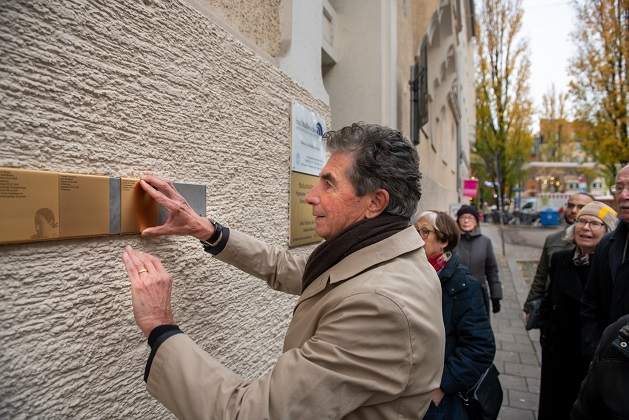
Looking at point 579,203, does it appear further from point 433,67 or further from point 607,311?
point 433,67

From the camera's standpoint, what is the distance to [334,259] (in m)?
1.35

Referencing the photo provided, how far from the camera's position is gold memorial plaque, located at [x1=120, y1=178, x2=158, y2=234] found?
137 cm

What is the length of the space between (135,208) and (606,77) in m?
14.6

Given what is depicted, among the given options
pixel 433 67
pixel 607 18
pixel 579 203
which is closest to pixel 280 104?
pixel 579 203

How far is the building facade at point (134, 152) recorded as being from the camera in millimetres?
1096

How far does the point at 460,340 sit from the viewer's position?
7.50ft

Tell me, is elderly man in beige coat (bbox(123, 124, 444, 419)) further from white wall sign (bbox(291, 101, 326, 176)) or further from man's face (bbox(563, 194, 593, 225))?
man's face (bbox(563, 194, 593, 225))

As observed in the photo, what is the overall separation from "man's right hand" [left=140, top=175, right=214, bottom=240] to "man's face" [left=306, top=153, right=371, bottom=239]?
447 mm

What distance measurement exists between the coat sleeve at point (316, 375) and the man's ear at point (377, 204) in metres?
0.36

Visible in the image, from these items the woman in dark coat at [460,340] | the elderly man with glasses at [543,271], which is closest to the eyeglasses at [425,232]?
the woman in dark coat at [460,340]

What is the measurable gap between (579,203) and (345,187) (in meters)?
3.81

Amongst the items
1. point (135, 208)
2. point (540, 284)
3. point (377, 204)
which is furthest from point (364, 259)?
point (540, 284)

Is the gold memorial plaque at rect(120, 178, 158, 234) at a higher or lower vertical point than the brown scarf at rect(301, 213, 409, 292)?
higher

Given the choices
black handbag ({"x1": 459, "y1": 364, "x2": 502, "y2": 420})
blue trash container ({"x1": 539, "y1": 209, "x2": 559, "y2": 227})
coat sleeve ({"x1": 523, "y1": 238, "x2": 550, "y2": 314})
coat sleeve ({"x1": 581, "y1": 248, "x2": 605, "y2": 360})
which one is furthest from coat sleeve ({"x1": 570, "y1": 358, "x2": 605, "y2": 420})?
blue trash container ({"x1": 539, "y1": 209, "x2": 559, "y2": 227})
